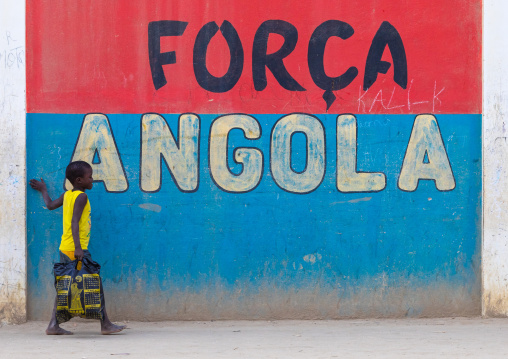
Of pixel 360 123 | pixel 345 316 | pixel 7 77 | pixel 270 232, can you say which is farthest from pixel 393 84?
pixel 7 77

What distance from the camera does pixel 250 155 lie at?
20.1 ft

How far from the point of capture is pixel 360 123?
20.3 feet

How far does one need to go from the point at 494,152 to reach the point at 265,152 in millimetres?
2043

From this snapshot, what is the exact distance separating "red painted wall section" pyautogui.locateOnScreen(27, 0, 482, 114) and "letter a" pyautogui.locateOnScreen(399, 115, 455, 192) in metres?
0.21

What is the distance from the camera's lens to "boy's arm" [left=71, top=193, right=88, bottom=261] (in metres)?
5.48

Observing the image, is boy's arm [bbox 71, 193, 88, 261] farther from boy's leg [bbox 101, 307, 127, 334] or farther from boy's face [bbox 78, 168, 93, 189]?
boy's leg [bbox 101, 307, 127, 334]

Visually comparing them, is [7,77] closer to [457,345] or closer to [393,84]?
[393,84]

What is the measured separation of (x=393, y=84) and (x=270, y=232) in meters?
1.73

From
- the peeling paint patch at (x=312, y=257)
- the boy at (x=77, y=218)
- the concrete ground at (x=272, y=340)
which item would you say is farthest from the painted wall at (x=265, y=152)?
the boy at (x=77, y=218)

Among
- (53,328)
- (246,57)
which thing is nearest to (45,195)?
(53,328)

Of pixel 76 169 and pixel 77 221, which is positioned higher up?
pixel 76 169

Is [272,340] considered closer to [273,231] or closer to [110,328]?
[273,231]

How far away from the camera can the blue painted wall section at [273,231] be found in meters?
6.06

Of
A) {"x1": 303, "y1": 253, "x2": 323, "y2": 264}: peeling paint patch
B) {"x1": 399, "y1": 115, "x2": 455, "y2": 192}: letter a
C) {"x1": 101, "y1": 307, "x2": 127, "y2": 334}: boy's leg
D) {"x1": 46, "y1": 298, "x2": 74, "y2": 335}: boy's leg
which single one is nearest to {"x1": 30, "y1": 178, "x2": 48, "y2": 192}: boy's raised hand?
{"x1": 46, "y1": 298, "x2": 74, "y2": 335}: boy's leg
